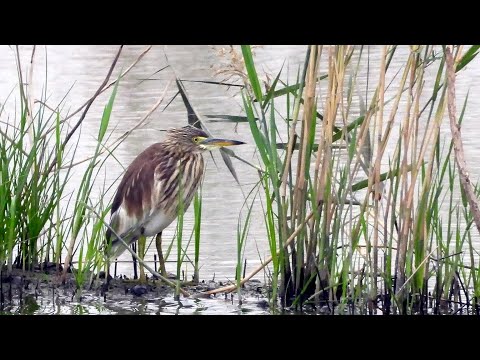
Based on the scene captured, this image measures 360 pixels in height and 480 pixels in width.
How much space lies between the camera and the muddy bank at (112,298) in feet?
14.3

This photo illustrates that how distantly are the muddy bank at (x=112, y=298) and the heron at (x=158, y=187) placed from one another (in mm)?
218

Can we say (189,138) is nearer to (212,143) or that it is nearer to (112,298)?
(212,143)

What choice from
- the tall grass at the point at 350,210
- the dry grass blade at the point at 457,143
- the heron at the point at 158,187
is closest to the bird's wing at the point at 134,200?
the heron at the point at 158,187

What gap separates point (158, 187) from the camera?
4980mm

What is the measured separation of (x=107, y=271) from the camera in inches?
179

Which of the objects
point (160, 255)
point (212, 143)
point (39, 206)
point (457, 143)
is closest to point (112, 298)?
point (160, 255)

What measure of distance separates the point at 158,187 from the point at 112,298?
2.20ft

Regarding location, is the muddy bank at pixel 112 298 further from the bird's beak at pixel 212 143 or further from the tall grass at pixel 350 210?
the bird's beak at pixel 212 143

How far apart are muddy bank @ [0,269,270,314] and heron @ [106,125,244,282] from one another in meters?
0.22

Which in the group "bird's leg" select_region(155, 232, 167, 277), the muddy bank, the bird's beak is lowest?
the muddy bank

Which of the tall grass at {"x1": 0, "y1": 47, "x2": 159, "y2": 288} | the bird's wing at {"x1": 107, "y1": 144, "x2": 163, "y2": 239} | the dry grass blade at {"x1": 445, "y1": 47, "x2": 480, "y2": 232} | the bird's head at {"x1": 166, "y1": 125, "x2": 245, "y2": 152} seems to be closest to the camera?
the dry grass blade at {"x1": 445, "y1": 47, "x2": 480, "y2": 232}

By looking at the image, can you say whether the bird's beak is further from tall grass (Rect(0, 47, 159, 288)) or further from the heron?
tall grass (Rect(0, 47, 159, 288))

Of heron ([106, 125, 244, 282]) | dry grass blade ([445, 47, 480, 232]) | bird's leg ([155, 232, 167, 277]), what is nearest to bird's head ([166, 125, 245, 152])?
heron ([106, 125, 244, 282])

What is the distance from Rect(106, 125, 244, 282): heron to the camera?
4.92m
